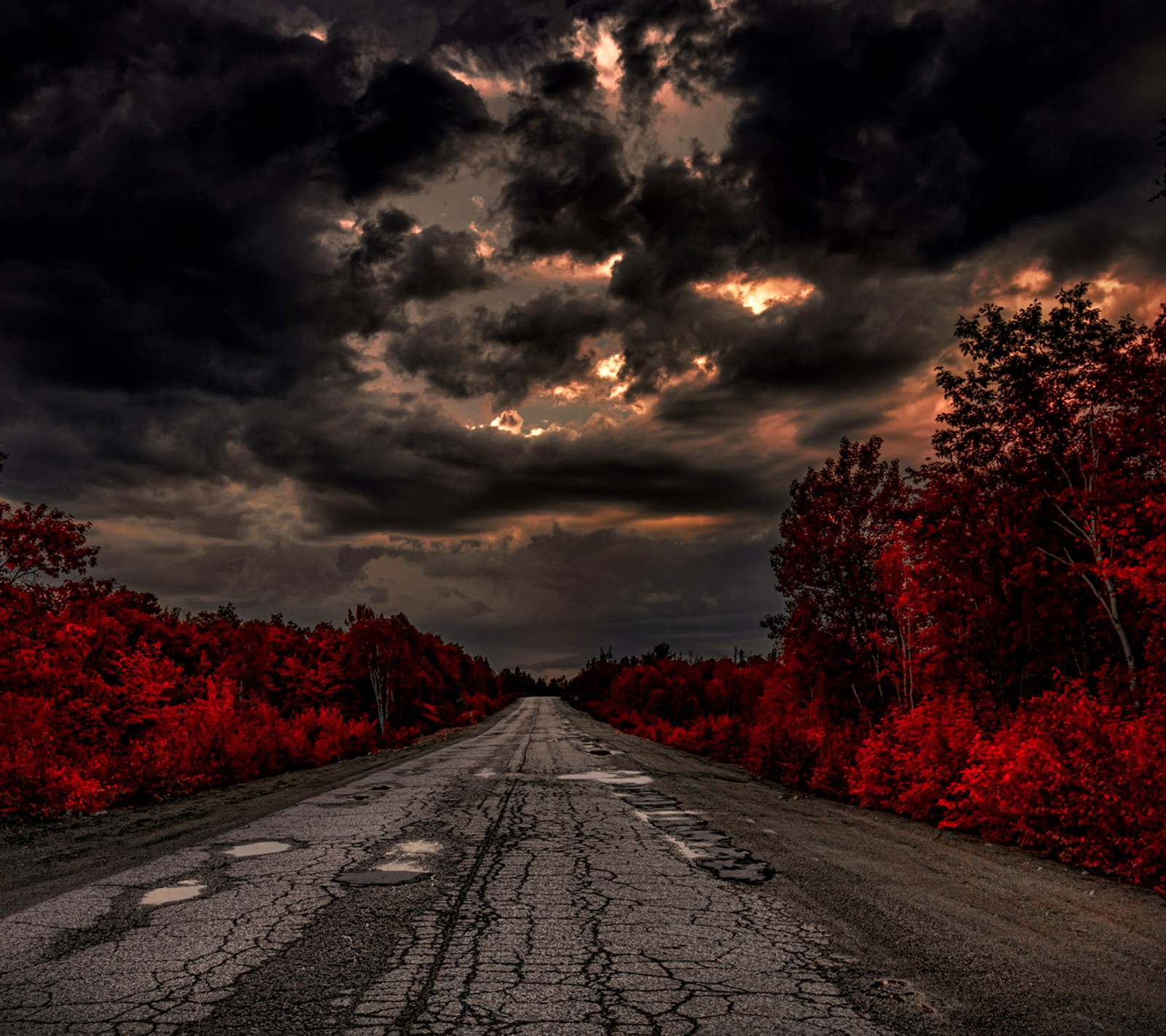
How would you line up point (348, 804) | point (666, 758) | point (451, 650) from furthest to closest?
point (451, 650), point (666, 758), point (348, 804)

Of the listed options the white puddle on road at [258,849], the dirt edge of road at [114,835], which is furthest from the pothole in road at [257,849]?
the dirt edge of road at [114,835]

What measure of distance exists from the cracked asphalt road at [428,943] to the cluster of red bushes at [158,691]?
6785mm

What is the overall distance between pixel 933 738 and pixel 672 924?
8.38 metres

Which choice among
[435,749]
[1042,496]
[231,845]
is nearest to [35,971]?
[231,845]

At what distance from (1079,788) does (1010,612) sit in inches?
251

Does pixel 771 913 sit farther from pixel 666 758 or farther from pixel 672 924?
pixel 666 758

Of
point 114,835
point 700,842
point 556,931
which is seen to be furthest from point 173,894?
point 700,842

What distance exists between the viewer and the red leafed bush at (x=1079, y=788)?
302 inches

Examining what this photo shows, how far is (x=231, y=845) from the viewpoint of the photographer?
304 inches

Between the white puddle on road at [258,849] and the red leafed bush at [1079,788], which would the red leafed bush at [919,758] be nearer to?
the red leafed bush at [1079,788]

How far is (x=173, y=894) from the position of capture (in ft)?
19.0

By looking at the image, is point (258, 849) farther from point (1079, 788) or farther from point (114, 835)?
point (1079, 788)

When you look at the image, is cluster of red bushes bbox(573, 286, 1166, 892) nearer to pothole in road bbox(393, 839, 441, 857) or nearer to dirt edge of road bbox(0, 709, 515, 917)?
pothole in road bbox(393, 839, 441, 857)

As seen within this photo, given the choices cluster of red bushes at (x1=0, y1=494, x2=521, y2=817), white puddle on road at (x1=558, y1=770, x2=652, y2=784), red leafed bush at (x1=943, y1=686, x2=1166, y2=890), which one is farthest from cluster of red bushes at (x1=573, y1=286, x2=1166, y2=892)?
cluster of red bushes at (x1=0, y1=494, x2=521, y2=817)
